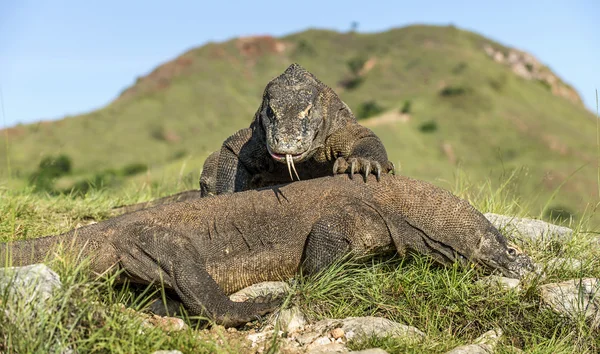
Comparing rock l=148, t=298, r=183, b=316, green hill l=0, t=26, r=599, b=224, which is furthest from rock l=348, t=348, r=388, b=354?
green hill l=0, t=26, r=599, b=224

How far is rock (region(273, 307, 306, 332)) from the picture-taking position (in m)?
4.29

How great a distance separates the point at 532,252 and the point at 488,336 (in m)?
1.34

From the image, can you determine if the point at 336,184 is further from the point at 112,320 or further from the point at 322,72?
the point at 322,72

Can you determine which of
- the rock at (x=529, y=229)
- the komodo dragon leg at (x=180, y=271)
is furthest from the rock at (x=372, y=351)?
the rock at (x=529, y=229)

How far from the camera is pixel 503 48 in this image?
3110 inches

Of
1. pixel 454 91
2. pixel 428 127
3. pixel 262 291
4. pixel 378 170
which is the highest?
pixel 378 170

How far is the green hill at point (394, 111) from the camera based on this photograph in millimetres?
39062

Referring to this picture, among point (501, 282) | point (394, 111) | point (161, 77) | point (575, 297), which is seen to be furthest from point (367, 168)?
point (161, 77)

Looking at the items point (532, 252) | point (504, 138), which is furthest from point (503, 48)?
point (532, 252)

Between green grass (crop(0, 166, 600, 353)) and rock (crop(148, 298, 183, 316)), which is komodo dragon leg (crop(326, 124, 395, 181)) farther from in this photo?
rock (crop(148, 298, 183, 316))

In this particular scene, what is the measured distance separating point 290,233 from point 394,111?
42353mm

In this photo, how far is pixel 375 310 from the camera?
14.9ft

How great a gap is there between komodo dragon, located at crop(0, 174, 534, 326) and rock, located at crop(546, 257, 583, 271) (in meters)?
0.22

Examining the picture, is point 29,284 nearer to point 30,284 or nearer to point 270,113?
point 30,284
